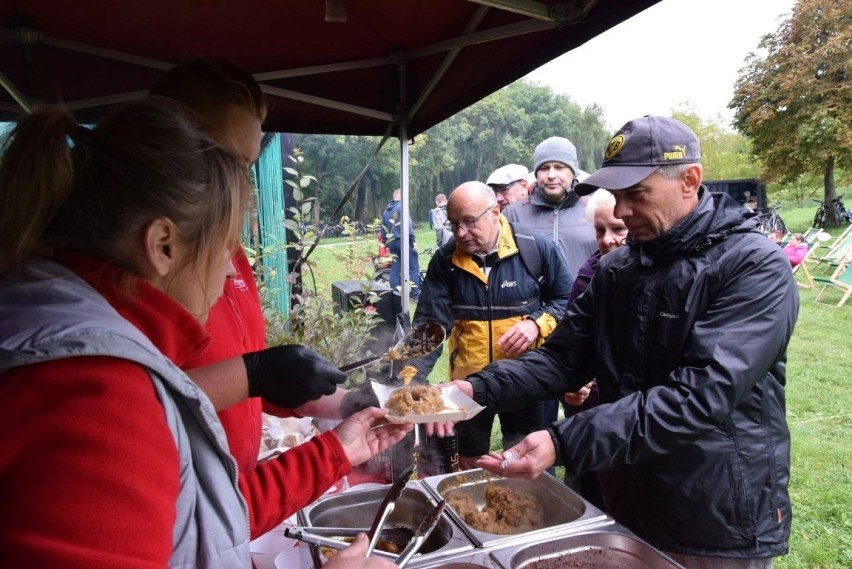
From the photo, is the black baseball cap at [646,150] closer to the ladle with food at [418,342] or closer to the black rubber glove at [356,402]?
the black rubber glove at [356,402]

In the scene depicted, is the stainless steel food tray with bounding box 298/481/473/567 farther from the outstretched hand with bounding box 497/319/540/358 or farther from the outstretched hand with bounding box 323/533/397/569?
the outstretched hand with bounding box 497/319/540/358

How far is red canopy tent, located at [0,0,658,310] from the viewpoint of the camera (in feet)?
7.39

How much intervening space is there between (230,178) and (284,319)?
10.9 ft

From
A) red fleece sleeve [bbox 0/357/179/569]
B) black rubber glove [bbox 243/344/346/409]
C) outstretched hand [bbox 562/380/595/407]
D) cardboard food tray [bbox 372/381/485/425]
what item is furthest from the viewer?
outstretched hand [bbox 562/380/595/407]

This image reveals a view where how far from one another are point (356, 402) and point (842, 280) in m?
11.4

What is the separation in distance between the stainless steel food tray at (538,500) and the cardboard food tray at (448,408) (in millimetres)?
248

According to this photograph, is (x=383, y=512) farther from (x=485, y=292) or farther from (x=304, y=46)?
(x=304, y=46)

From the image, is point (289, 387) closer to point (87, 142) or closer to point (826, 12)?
point (87, 142)

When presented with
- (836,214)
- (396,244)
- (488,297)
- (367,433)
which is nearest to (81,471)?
(367,433)

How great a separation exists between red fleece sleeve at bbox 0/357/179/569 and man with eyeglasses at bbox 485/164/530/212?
5.09 m

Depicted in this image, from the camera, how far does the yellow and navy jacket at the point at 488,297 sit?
3354mm

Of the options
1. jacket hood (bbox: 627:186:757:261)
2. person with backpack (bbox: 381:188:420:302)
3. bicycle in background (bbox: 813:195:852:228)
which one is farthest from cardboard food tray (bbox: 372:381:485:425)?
bicycle in background (bbox: 813:195:852:228)

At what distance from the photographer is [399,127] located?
3.48 metres

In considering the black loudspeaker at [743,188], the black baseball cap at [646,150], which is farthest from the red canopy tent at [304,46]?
the black loudspeaker at [743,188]
